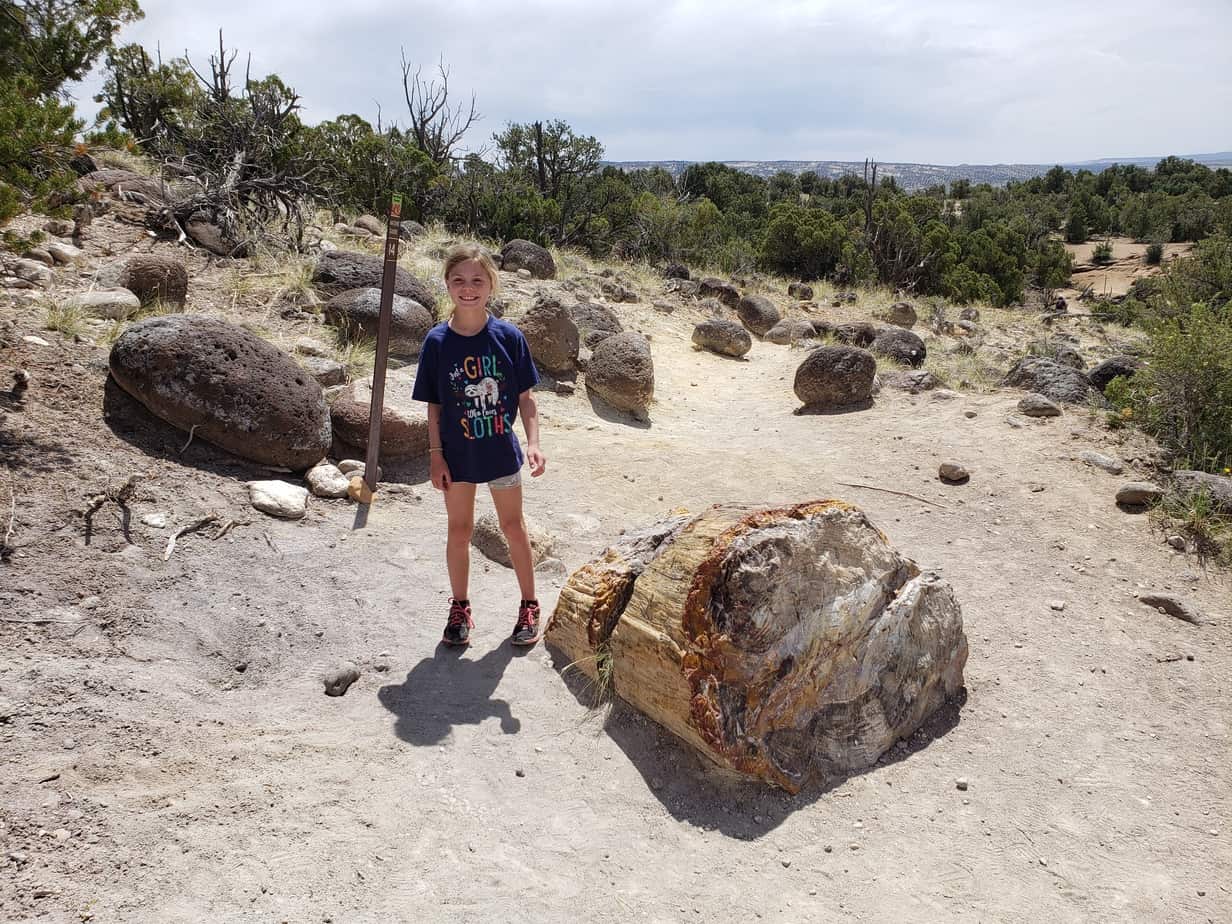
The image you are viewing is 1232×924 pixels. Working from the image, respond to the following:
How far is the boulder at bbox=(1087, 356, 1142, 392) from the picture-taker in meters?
8.00

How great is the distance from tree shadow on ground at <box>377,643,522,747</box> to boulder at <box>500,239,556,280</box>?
369 inches

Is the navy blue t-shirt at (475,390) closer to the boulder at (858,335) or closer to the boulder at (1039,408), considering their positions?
the boulder at (1039,408)

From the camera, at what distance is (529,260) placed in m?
12.2

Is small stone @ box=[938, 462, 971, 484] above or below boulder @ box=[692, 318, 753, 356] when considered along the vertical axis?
below

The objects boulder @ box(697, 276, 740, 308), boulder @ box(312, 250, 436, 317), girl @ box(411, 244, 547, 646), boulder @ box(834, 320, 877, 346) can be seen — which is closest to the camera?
girl @ box(411, 244, 547, 646)

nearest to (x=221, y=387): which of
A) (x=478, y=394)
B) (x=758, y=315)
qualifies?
(x=478, y=394)

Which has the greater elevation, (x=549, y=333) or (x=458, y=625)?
(x=549, y=333)

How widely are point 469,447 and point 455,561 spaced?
0.56m

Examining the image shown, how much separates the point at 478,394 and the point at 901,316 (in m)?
13.1

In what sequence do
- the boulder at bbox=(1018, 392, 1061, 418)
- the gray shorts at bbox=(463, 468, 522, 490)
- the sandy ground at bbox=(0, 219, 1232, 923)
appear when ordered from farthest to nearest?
the boulder at bbox=(1018, 392, 1061, 418)
the gray shorts at bbox=(463, 468, 522, 490)
the sandy ground at bbox=(0, 219, 1232, 923)

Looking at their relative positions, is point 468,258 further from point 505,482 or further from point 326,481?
point 326,481

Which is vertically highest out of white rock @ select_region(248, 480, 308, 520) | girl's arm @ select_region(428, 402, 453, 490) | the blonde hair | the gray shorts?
the blonde hair

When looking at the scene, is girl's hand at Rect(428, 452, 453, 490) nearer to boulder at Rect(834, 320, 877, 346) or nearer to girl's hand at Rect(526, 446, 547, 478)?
girl's hand at Rect(526, 446, 547, 478)

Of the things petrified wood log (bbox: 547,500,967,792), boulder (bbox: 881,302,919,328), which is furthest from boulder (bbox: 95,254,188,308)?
boulder (bbox: 881,302,919,328)
